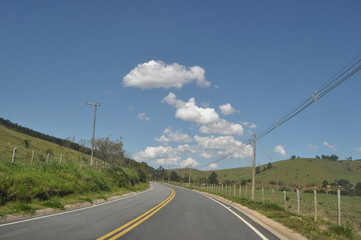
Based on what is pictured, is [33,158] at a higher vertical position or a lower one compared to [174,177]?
higher

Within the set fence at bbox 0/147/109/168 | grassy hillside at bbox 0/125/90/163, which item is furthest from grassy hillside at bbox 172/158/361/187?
fence at bbox 0/147/109/168

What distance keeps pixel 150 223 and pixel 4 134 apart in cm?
7321

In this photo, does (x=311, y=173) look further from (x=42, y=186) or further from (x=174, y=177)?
(x=42, y=186)

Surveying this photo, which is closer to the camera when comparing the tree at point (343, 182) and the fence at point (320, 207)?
the fence at point (320, 207)

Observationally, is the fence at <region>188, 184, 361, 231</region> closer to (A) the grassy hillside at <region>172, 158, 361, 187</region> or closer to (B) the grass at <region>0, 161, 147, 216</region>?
(B) the grass at <region>0, 161, 147, 216</region>

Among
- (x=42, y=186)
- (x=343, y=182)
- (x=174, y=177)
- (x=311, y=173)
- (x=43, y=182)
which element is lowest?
(x=42, y=186)

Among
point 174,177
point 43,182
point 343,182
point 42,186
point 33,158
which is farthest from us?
point 174,177

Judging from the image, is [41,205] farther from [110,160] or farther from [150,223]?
[110,160]

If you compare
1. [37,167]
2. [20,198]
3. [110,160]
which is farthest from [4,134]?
[20,198]

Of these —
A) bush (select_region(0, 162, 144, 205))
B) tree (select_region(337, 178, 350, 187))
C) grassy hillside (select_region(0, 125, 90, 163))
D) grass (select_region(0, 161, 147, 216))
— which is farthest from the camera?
tree (select_region(337, 178, 350, 187))

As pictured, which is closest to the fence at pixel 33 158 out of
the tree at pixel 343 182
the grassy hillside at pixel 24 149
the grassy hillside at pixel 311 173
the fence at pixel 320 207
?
the grassy hillside at pixel 24 149

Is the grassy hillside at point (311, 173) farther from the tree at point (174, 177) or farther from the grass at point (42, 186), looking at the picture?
the grass at point (42, 186)

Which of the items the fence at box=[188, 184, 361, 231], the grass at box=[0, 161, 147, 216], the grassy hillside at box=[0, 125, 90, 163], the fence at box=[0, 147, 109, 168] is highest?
the grassy hillside at box=[0, 125, 90, 163]

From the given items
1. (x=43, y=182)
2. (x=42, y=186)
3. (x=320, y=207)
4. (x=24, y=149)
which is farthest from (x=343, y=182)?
(x=42, y=186)
